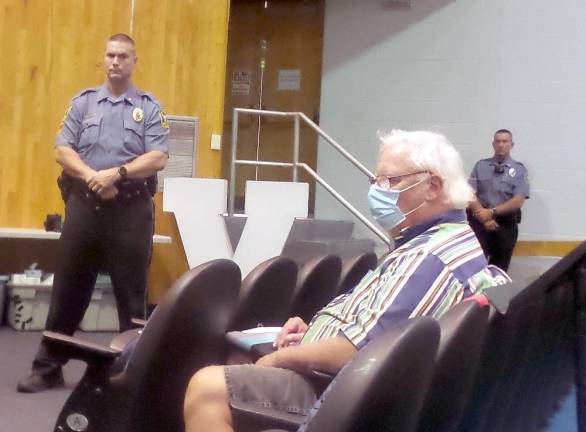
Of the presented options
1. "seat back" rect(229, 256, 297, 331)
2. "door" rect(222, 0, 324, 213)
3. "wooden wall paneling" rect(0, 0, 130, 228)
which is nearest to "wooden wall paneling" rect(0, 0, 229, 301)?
"wooden wall paneling" rect(0, 0, 130, 228)

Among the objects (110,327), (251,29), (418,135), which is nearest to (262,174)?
(251,29)

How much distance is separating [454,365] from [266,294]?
83cm

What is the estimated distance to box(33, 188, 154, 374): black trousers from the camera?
2760mm

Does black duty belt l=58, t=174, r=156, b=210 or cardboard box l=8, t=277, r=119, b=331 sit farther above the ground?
black duty belt l=58, t=174, r=156, b=210

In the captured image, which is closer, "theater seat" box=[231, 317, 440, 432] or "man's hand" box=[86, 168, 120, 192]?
"theater seat" box=[231, 317, 440, 432]

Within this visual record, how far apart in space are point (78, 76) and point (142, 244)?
2.37 metres

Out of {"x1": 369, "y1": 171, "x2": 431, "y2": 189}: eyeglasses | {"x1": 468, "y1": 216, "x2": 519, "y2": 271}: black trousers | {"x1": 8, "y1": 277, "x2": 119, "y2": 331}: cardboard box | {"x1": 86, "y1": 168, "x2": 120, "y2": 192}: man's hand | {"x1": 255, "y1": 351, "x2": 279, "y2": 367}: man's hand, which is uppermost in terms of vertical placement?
{"x1": 369, "y1": 171, "x2": 431, "y2": 189}: eyeglasses

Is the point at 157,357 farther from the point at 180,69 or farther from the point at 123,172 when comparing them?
the point at 180,69

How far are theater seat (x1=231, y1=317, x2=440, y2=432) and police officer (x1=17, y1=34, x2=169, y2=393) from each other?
6.14ft

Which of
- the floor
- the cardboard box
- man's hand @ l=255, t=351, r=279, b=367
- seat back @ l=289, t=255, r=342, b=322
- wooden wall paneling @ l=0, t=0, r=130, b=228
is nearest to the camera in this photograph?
man's hand @ l=255, t=351, r=279, b=367

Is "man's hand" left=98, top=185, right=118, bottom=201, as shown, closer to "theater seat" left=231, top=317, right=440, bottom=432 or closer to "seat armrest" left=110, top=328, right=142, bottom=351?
"seat armrest" left=110, top=328, right=142, bottom=351

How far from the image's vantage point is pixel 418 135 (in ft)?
5.76

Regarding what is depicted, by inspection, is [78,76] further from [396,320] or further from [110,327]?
[396,320]

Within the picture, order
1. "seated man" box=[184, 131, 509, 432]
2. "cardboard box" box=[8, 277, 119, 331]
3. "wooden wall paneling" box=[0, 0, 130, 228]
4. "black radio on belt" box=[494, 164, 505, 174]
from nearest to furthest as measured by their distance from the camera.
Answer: "seated man" box=[184, 131, 509, 432] → "cardboard box" box=[8, 277, 119, 331] → "wooden wall paneling" box=[0, 0, 130, 228] → "black radio on belt" box=[494, 164, 505, 174]
